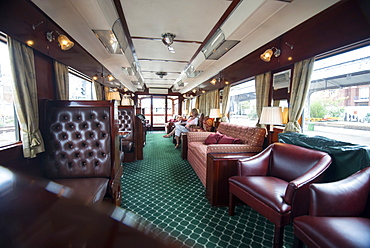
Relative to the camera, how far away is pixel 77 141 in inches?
76.2

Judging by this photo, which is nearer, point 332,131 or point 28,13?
point 28,13

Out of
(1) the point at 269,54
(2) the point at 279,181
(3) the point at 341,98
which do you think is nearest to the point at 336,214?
(2) the point at 279,181

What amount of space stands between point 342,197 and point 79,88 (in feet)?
17.0

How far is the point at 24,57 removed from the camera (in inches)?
76.3

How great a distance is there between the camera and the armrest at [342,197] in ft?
4.37

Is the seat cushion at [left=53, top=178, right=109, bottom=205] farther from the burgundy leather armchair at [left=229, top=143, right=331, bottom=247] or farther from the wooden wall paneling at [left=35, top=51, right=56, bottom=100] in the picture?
the burgundy leather armchair at [left=229, top=143, right=331, bottom=247]

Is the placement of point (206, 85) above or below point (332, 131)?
Result: above

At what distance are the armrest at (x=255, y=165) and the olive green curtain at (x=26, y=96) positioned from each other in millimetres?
2505

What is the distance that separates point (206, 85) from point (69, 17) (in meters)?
4.90

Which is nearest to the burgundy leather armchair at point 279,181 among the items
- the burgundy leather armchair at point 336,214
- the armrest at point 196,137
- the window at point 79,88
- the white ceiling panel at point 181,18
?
the burgundy leather armchair at point 336,214

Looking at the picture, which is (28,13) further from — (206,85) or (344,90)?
(206,85)

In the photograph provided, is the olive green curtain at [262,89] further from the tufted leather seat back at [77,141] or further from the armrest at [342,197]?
the tufted leather seat back at [77,141]

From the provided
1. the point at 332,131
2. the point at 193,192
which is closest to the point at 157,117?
the point at 193,192

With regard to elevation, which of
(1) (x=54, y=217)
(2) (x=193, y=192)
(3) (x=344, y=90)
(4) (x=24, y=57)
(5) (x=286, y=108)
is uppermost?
(4) (x=24, y=57)
